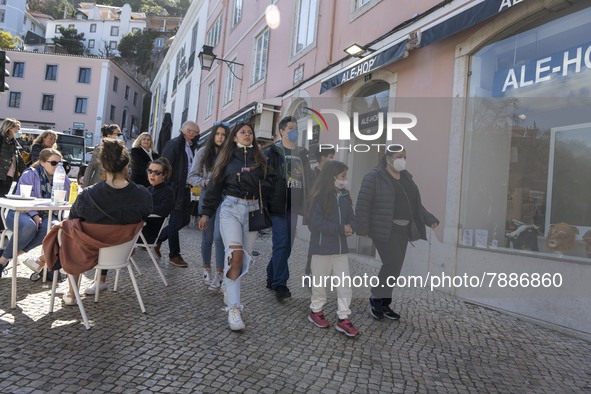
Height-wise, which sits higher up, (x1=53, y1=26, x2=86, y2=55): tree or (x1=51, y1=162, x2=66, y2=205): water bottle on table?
(x1=53, y1=26, x2=86, y2=55): tree

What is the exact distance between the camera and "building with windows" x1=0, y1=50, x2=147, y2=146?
138 ft

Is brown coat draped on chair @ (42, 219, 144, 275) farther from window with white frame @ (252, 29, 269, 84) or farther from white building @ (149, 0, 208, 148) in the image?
white building @ (149, 0, 208, 148)

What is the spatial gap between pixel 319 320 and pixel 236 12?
16.7 meters

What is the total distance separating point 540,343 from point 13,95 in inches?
1930

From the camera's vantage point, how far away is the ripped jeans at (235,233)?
358 cm

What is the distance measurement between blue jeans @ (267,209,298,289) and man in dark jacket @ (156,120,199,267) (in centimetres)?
157

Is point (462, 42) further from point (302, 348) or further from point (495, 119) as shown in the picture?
point (302, 348)

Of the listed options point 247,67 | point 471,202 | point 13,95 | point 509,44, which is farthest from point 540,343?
point 13,95

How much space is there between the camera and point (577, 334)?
4098 mm

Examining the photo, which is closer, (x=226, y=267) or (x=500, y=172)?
(x=226, y=267)

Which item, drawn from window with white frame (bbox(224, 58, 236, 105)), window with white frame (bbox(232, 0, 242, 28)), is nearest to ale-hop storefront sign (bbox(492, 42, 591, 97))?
window with white frame (bbox(224, 58, 236, 105))

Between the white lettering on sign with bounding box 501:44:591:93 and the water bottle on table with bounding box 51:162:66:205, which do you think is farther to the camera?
the white lettering on sign with bounding box 501:44:591:93

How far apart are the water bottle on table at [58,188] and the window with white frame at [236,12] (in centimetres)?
1410

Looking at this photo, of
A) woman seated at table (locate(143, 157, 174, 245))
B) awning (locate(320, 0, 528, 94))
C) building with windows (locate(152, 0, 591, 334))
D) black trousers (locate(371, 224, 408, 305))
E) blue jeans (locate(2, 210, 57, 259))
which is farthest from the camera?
woman seated at table (locate(143, 157, 174, 245))
